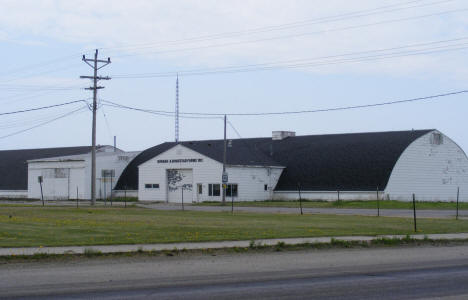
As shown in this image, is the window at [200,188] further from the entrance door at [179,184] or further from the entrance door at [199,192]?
the entrance door at [179,184]

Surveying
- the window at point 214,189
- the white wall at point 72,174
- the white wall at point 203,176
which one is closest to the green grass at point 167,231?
the window at point 214,189

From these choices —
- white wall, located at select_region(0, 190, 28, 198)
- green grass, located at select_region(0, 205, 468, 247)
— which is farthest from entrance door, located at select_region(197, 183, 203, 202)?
green grass, located at select_region(0, 205, 468, 247)

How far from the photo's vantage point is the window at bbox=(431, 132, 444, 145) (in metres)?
65.2

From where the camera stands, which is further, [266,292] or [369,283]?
[369,283]

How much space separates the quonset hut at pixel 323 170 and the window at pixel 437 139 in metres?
0.09

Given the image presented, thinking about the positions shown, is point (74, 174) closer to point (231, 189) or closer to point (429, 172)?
point (231, 189)

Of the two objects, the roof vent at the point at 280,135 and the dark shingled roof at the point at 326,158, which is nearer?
the dark shingled roof at the point at 326,158

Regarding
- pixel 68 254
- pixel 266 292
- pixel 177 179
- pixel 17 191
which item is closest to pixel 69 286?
pixel 266 292

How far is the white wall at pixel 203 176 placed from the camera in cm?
6725

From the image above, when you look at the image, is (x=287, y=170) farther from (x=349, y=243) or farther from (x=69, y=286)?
(x=69, y=286)

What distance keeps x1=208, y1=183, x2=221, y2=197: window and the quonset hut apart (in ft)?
0.31

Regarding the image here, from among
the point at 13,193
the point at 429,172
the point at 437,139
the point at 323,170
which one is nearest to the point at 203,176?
the point at 323,170

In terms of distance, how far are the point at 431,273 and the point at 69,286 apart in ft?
25.7

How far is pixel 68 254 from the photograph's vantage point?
61.1 feet
